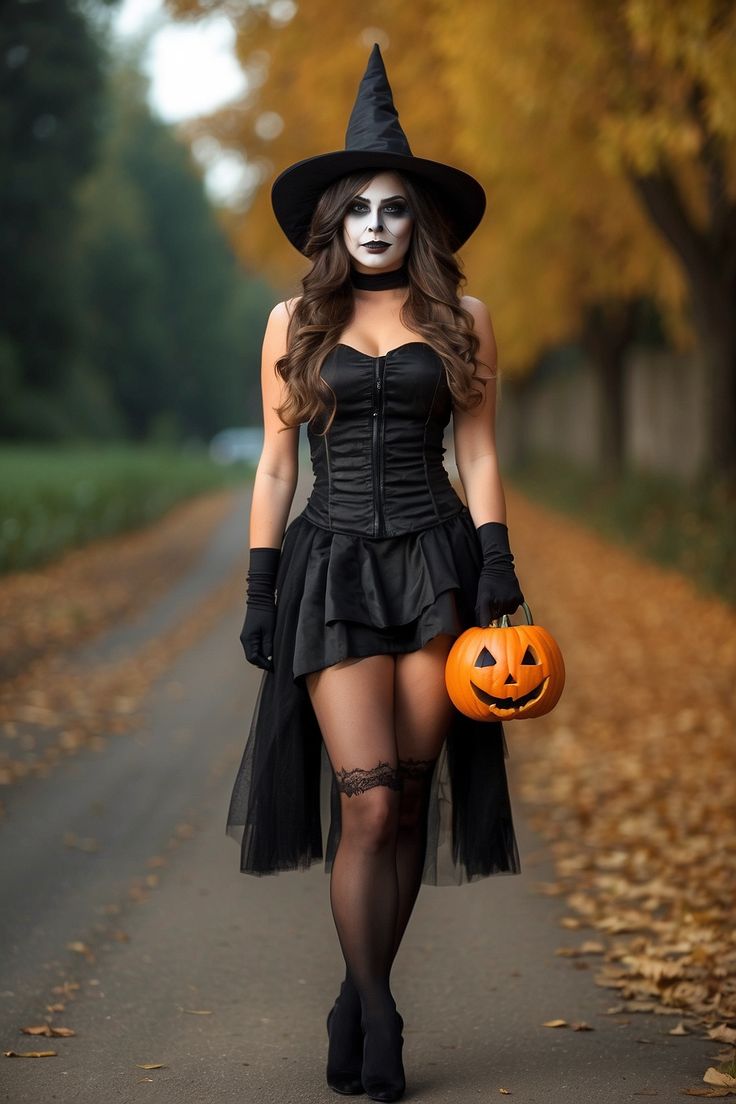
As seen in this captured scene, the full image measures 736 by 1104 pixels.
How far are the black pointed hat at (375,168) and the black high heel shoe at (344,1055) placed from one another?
195 cm

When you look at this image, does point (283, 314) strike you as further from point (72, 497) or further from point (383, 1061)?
point (72, 497)

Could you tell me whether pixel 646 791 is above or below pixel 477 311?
below

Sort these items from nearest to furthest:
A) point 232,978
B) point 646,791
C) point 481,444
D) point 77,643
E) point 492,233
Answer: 1. point 481,444
2. point 232,978
3. point 646,791
4. point 77,643
5. point 492,233

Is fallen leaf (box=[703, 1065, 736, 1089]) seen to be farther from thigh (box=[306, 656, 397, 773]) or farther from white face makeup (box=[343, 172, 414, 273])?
white face makeup (box=[343, 172, 414, 273])

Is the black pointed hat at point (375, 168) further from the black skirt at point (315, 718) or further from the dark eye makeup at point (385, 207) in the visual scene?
the black skirt at point (315, 718)

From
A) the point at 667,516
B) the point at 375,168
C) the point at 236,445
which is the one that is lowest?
the point at 375,168

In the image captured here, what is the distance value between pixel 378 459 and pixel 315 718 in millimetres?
699

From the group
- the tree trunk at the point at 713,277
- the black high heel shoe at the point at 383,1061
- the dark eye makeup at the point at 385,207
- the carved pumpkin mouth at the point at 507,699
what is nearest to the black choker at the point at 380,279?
the dark eye makeup at the point at 385,207

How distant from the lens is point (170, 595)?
Answer: 16.2 meters

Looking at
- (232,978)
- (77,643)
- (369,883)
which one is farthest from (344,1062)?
(77,643)

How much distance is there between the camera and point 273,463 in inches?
156

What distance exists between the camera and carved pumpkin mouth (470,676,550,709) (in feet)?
12.0

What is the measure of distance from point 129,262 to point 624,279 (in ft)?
93.7

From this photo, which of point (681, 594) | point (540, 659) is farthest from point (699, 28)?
point (681, 594)
